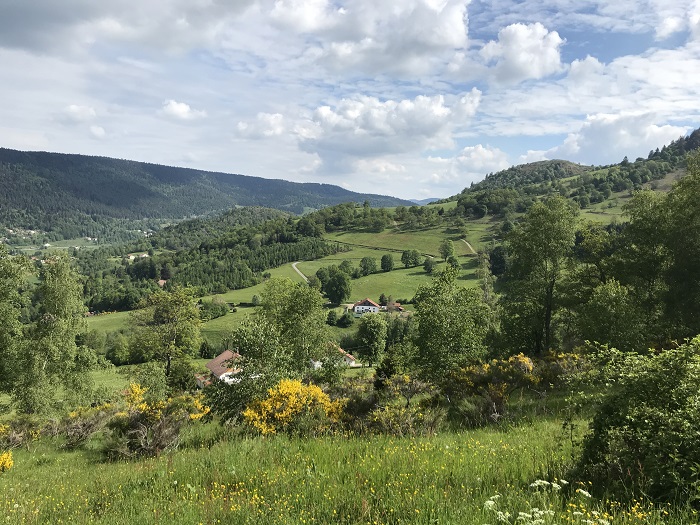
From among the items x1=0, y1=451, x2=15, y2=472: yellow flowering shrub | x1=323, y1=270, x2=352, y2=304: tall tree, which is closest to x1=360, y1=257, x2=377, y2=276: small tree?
x1=323, y1=270, x2=352, y2=304: tall tree

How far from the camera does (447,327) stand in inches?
894

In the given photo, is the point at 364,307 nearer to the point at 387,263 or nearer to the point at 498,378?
the point at 387,263

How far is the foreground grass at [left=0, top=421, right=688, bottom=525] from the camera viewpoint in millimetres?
5000

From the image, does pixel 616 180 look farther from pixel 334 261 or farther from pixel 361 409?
pixel 361 409

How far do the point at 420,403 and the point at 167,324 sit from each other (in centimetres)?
2565

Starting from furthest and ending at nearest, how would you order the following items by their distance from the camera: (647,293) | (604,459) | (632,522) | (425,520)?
(647,293) < (604,459) < (425,520) < (632,522)

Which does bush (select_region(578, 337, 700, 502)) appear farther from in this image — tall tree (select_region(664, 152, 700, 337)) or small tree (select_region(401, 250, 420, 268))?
small tree (select_region(401, 250, 420, 268))

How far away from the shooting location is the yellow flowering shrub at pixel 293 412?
11156 mm

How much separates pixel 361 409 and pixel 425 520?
8.59m

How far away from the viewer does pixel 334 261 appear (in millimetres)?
143000

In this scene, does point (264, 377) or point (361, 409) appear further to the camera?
point (264, 377)

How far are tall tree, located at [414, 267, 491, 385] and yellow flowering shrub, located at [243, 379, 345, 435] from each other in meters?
10.6

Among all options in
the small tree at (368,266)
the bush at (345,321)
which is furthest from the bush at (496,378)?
the small tree at (368,266)

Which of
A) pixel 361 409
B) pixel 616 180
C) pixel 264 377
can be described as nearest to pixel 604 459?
pixel 361 409
